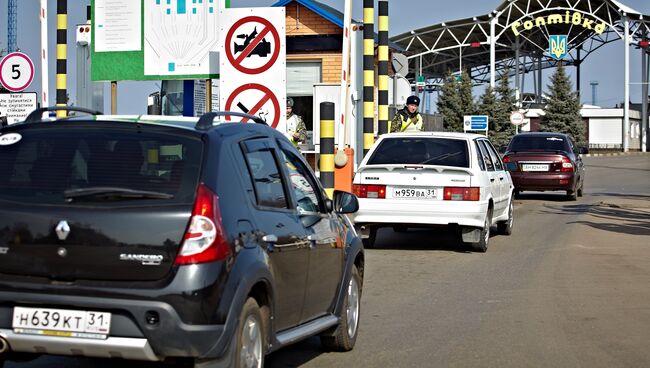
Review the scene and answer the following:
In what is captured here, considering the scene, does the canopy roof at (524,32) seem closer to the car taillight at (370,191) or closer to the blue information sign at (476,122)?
the blue information sign at (476,122)

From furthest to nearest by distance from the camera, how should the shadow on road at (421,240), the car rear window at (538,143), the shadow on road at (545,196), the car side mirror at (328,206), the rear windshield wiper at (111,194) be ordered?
the shadow on road at (545,196) < the car rear window at (538,143) < the shadow on road at (421,240) < the car side mirror at (328,206) < the rear windshield wiper at (111,194)

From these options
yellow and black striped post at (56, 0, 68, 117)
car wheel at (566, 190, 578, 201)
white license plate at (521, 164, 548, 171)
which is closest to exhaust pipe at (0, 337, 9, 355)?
yellow and black striped post at (56, 0, 68, 117)

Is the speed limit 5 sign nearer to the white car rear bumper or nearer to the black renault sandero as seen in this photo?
the white car rear bumper

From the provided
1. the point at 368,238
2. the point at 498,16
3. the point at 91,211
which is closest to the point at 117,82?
the point at 368,238

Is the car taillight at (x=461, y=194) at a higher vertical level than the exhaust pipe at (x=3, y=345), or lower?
higher

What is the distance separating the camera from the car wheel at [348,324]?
7.47m

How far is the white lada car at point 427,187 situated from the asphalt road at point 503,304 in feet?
1.56

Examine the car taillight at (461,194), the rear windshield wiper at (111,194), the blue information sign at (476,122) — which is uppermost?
the blue information sign at (476,122)

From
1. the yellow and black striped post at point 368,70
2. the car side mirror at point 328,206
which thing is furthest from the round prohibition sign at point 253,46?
the yellow and black striped post at point 368,70

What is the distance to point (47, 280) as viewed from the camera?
207 inches

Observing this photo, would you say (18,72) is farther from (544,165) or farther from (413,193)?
(544,165)

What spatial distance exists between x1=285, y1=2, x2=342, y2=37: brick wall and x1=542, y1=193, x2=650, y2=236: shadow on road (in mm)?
9694

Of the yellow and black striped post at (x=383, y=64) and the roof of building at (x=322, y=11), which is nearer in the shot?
the yellow and black striped post at (x=383, y=64)

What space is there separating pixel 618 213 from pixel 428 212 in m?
9.36
